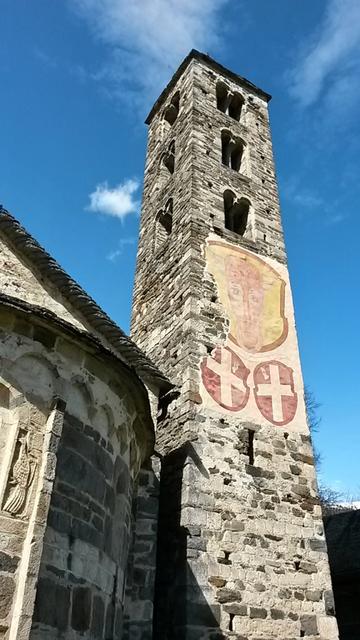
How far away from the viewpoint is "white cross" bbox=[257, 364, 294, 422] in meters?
8.87

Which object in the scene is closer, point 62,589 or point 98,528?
point 62,589

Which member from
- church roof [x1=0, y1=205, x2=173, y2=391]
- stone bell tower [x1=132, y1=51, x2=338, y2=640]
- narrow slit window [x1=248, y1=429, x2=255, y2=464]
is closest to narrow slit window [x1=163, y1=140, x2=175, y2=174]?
stone bell tower [x1=132, y1=51, x2=338, y2=640]

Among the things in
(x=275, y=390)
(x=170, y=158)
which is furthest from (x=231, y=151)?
(x=275, y=390)

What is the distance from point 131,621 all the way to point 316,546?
285cm

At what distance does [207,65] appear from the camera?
47.8 ft

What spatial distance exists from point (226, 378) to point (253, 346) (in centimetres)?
101

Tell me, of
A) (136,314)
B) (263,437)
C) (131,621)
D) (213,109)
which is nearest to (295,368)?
(263,437)

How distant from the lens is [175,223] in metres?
11.2

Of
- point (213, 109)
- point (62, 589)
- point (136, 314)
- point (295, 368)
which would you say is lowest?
point (62, 589)

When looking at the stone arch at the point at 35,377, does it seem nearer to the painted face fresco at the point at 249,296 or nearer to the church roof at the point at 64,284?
the church roof at the point at 64,284

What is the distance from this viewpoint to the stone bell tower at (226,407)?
7043 mm

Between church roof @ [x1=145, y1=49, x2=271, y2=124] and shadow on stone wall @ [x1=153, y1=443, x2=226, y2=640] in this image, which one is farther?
church roof @ [x1=145, y1=49, x2=271, y2=124]

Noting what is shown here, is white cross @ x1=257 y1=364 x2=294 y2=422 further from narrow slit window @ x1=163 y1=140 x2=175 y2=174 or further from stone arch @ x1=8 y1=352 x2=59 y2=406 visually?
narrow slit window @ x1=163 y1=140 x2=175 y2=174

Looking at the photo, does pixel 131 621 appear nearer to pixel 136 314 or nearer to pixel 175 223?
pixel 136 314
